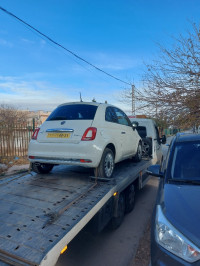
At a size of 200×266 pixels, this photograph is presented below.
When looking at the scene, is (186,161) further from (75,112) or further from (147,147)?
(147,147)

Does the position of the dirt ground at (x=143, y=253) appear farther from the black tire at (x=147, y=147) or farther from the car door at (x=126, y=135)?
the black tire at (x=147, y=147)

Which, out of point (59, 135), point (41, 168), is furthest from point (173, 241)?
point (41, 168)

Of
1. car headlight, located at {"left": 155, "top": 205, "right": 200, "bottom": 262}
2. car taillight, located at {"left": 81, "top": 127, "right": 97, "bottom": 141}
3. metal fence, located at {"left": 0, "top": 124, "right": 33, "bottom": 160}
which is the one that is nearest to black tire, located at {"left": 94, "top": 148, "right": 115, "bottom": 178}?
car taillight, located at {"left": 81, "top": 127, "right": 97, "bottom": 141}

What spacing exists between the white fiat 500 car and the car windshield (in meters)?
1.27

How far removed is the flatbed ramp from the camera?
1.78 meters

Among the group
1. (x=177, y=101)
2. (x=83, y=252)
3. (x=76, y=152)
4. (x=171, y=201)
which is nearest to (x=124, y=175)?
(x=76, y=152)

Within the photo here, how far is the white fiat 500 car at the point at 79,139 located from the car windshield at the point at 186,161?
1266 millimetres

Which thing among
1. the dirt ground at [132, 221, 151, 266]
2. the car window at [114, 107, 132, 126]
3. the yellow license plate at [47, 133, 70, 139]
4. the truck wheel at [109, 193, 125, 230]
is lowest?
the dirt ground at [132, 221, 151, 266]

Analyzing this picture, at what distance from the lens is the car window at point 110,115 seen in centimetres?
407

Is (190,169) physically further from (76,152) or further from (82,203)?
(76,152)

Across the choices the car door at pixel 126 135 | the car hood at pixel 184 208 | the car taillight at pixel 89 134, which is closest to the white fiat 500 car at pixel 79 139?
the car taillight at pixel 89 134

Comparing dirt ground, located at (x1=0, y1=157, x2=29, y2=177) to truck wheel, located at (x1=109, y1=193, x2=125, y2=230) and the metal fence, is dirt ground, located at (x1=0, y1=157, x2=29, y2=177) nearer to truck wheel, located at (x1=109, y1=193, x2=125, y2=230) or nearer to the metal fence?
the metal fence

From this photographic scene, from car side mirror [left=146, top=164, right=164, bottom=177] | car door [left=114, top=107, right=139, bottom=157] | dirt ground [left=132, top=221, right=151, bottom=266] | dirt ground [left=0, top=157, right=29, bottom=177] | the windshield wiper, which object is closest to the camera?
the windshield wiper

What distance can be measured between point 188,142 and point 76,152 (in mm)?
1812
